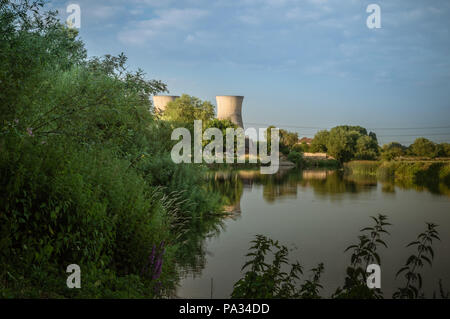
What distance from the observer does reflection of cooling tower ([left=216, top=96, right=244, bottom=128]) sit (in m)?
51.9

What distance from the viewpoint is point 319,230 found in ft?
34.1

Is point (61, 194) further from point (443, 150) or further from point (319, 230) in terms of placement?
point (443, 150)

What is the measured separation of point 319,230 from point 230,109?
139 feet

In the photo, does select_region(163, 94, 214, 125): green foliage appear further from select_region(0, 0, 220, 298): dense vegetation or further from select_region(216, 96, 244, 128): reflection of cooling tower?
select_region(0, 0, 220, 298): dense vegetation

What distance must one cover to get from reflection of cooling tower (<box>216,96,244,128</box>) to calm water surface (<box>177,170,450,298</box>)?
32989 millimetres

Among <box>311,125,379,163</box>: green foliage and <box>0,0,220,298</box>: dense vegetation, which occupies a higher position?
<box>311,125,379,163</box>: green foliage

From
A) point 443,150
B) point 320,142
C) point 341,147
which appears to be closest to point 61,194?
point 443,150

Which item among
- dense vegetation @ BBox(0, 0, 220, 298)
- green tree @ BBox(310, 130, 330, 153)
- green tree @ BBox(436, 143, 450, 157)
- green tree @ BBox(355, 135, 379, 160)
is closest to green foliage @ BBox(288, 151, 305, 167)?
green tree @ BBox(355, 135, 379, 160)

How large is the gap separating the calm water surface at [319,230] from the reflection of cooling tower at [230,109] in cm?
3299

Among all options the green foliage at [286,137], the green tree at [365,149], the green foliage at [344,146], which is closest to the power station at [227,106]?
the green foliage at [286,137]
